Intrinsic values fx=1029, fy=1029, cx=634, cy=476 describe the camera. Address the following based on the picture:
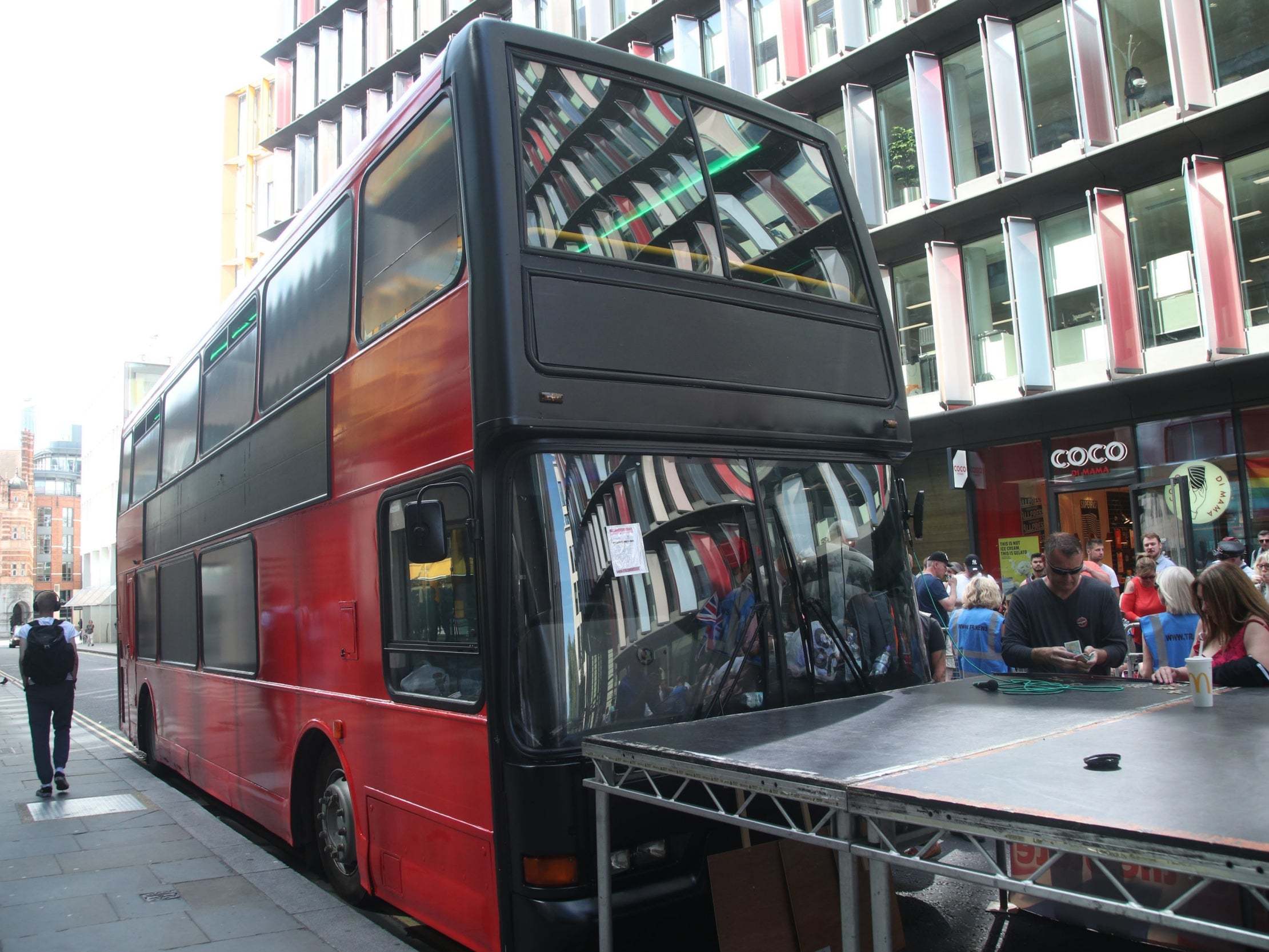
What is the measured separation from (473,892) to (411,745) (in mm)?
829

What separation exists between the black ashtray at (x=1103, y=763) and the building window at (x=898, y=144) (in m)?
17.1

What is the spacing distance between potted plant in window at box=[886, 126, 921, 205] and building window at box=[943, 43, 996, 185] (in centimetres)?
70

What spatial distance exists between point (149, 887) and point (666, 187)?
16.8 ft

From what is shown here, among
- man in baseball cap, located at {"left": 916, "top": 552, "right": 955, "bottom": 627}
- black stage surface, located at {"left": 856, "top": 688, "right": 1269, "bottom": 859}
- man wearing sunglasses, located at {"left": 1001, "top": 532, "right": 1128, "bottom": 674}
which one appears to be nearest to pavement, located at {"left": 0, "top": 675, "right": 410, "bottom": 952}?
black stage surface, located at {"left": 856, "top": 688, "right": 1269, "bottom": 859}

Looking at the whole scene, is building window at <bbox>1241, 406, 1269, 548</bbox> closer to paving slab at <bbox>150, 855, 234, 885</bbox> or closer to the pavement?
the pavement

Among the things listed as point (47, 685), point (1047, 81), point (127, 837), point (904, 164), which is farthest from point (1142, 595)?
point (904, 164)

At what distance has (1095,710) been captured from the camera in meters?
4.07

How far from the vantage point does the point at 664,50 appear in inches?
927

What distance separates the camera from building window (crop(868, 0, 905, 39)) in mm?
18781

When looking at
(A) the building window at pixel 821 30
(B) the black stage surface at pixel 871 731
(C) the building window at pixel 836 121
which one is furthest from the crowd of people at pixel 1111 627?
(A) the building window at pixel 821 30

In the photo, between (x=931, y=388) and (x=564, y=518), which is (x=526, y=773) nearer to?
(x=564, y=518)

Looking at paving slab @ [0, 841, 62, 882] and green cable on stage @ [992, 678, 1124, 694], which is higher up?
green cable on stage @ [992, 678, 1124, 694]

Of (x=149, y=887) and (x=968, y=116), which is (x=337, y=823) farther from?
(x=968, y=116)

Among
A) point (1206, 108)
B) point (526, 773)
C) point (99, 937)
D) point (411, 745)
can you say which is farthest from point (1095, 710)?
point (1206, 108)
